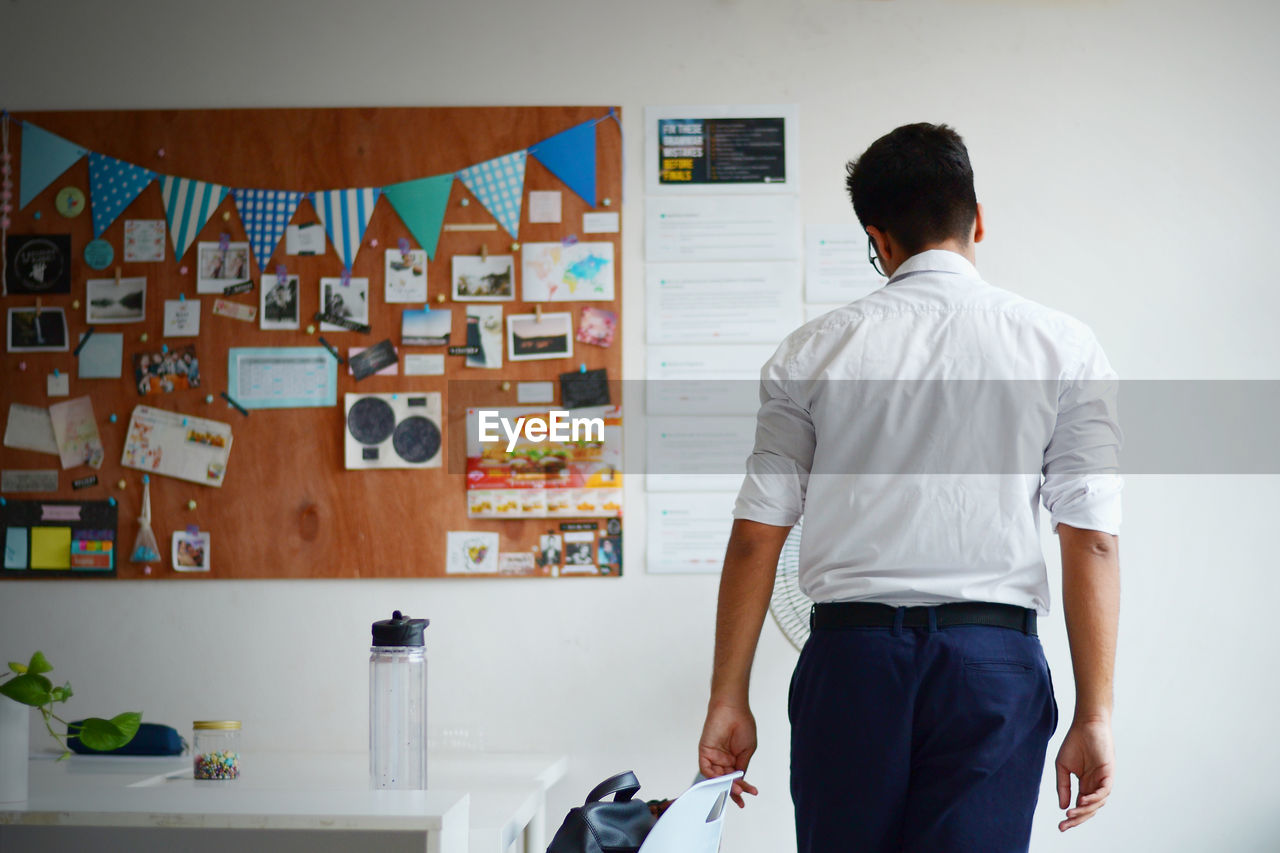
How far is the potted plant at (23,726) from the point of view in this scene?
4.94 ft

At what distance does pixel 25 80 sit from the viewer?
2727 mm

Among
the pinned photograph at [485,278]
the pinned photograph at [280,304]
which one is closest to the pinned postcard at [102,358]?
the pinned photograph at [280,304]

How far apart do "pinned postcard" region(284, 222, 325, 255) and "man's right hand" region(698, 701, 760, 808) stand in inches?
66.2

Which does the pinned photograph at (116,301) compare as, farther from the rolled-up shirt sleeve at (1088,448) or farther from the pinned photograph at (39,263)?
the rolled-up shirt sleeve at (1088,448)

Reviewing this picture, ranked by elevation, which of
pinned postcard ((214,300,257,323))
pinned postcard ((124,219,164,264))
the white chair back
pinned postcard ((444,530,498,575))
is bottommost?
the white chair back

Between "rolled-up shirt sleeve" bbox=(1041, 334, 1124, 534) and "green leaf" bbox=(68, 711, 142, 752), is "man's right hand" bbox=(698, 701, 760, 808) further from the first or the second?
"green leaf" bbox=(68, 711, 142, 752)

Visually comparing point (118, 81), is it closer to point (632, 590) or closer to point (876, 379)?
point (632, 590)

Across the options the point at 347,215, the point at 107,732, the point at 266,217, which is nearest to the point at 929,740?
the point at 107,732

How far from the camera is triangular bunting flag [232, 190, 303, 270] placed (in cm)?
266

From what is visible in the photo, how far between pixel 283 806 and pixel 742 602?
653mm

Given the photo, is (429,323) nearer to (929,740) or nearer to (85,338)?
(85,338)

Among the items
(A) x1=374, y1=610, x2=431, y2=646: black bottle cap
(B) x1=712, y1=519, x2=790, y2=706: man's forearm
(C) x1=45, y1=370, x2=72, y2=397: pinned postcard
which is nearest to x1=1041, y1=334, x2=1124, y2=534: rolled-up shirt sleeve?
(B) x1=712, y1=519, x2=790, y2=706: man's forearm

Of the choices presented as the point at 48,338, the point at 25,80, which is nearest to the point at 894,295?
the point at 48,338

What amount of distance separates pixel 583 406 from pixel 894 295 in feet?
4.11
